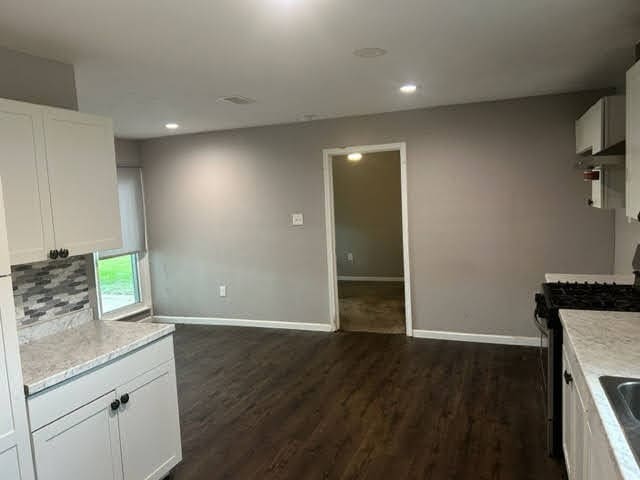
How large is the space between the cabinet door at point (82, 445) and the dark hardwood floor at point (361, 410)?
633 millimetres

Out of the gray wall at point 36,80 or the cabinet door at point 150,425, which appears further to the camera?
the gray wall at point 36,80

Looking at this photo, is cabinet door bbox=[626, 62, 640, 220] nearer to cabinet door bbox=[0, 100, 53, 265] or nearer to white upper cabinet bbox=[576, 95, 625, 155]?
white upper cabinet bbox=[576, 95, 625, 155]

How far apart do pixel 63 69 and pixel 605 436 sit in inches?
123

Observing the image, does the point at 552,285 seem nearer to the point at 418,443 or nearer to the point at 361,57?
the point at 418,443

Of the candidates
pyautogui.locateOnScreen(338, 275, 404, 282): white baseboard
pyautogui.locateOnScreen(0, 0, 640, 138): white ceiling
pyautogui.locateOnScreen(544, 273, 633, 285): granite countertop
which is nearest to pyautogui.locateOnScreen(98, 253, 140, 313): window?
pyautogui.locateOnScreen(0, 0, 640, 138): white ceiling

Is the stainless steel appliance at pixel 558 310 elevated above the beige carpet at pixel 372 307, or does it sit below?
above

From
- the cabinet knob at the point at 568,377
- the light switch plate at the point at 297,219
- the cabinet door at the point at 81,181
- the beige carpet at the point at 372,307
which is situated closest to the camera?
the cabinet knob at the point at 568,377

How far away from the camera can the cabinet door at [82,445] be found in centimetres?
186

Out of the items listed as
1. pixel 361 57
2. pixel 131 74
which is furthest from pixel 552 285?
pixel 131 74

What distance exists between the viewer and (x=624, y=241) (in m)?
3.77

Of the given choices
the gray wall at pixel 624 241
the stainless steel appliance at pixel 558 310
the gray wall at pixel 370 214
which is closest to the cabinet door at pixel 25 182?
the stainless steel appliance at pixel 558 310

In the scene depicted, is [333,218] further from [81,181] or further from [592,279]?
[81,181]

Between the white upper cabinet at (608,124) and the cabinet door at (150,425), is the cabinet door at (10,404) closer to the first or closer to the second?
the cabinet door at (150,425)

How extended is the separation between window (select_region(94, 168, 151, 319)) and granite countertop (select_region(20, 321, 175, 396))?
10.0ft
